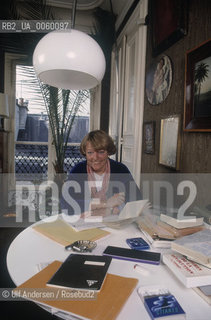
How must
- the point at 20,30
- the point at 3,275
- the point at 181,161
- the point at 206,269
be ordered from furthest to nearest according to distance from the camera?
the point at 20,30 < the point at 181,161 < the point at 3,275 < the point at 206,269

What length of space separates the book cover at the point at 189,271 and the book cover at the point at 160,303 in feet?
0.20

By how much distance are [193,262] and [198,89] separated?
112 cm

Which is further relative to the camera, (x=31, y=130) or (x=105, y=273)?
(x=31, y=130)

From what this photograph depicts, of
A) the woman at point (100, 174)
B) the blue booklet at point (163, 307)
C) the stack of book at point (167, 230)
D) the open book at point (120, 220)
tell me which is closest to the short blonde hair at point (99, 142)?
the woman at point (100, 174)

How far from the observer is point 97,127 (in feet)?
12.9

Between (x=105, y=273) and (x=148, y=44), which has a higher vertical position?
(x=148, y=44)

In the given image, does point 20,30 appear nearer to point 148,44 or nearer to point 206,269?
point 148,44

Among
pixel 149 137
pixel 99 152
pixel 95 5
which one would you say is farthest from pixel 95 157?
pixel 95 5

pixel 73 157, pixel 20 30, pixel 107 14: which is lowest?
pixel 73 157

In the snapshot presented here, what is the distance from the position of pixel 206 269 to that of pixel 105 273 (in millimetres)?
293

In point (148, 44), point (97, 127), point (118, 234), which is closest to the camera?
point (118, 234)

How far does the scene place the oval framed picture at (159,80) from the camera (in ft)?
6.55

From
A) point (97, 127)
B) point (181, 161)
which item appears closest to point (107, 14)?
point (97, 127)

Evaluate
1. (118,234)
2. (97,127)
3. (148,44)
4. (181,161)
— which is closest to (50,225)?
(118,234)
